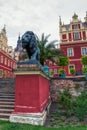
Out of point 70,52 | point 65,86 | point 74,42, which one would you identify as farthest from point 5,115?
point 74,42

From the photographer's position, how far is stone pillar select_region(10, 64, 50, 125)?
603cm

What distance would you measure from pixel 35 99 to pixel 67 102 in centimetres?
299

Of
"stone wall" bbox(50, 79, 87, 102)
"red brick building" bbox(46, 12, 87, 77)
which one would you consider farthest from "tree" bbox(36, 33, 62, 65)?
"stone wall" bbox(50, 79, 87, 102)

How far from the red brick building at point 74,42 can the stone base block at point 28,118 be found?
22.1 meters

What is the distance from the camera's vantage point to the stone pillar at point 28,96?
19.8 feet

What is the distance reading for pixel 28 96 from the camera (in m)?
6.31

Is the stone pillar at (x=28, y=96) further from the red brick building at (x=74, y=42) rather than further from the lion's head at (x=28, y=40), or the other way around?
the red brick building at (x=74, y=42)

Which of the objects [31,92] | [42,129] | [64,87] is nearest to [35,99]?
[31,92]

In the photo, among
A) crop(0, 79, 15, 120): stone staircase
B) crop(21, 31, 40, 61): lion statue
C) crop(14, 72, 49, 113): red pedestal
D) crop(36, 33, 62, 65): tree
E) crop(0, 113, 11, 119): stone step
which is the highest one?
crop(36, 33, 62, 65): tree

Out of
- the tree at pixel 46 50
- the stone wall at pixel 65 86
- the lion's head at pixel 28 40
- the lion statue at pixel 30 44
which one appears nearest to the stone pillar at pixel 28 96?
the lion statue at pixel 30 44

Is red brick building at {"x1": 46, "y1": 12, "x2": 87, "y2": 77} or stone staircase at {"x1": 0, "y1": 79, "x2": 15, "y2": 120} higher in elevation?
red brick building at {"x1": 46, "y1": 12, "x2": 87, "y2": 77}

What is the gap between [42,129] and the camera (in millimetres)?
5176

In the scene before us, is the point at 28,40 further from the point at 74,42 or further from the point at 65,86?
the point at 74,42

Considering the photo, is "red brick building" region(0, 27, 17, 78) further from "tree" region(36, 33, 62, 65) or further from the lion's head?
the lion's head
